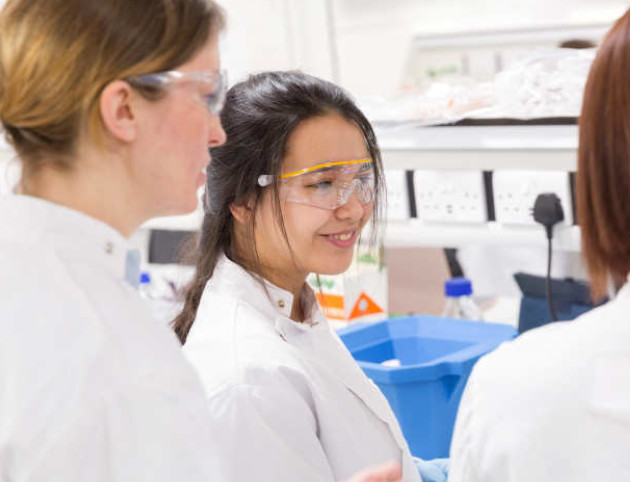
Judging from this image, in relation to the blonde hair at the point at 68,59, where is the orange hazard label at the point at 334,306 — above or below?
below

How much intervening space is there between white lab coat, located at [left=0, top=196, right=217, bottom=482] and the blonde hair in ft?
0.28

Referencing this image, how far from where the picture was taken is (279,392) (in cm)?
136

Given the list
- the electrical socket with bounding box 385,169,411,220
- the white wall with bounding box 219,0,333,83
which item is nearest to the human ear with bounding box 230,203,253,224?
the electrical socket with bounding box 385,169,411,220

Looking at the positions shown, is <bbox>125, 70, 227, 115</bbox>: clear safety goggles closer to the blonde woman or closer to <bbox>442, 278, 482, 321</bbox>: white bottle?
the blonde woman

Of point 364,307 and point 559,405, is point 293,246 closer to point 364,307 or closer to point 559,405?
point 559,405

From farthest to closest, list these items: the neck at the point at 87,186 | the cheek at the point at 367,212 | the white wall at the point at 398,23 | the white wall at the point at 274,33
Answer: the white wall at the point at 398,23 < the white wall at the point at 274,33 < the cheek at the point at 367,212 < the neck at the point at 87,186

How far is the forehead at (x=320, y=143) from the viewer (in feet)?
5.16

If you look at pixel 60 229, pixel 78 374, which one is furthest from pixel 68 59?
pixel 78 374

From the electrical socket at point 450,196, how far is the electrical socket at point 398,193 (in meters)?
0.03

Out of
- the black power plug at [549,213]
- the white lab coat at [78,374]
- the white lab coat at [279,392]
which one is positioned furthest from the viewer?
the black power plug at [549,213]

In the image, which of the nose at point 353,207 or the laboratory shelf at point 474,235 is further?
the laboratory shelf at point 474,235

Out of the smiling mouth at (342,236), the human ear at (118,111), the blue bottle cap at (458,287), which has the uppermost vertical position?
the human ear at (118,111)

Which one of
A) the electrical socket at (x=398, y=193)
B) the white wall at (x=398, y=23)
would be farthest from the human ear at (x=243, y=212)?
the white wall at (x=398, y=23)

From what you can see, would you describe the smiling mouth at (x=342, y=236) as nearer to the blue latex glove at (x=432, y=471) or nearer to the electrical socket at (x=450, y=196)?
the blue latex glove at (x=432, y=471)
